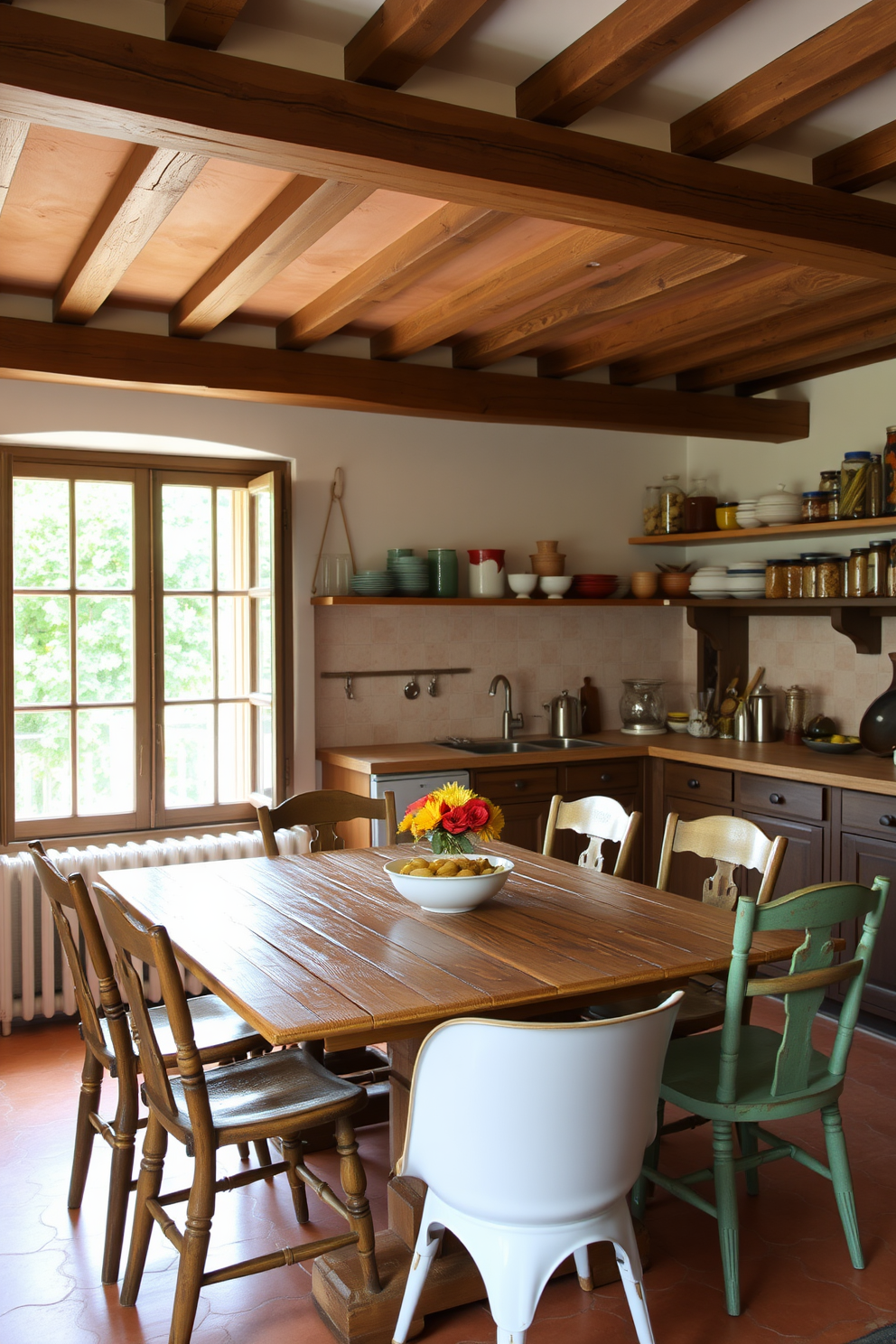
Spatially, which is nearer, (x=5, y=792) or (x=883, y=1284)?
(x=883, y=1284)

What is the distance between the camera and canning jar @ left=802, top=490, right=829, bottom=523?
4699mm

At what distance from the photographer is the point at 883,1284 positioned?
8.15ft

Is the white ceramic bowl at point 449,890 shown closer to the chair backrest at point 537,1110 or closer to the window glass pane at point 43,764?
the chair backrest at point 537,1110

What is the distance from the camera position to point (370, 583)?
467 cm

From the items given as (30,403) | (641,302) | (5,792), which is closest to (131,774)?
(5,792)

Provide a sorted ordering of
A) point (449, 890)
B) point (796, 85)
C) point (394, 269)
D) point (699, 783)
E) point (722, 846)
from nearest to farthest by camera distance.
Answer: point (796, 85)
point (449, 890)
point (722, 846)
point (394, 269)
point (699, 783)

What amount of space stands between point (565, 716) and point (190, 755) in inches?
68.6

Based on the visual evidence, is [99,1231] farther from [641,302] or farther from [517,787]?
[641,302]

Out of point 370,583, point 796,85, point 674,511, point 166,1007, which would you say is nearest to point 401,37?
point 796,85

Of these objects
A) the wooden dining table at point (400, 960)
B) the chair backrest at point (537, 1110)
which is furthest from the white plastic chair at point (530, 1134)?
the wooden dining table at point (400, 960)

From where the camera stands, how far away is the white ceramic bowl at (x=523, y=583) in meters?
5.05

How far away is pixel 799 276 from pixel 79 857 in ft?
10.6

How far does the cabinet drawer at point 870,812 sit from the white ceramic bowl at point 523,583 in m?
1.70

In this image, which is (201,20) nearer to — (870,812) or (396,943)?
(396,943)
